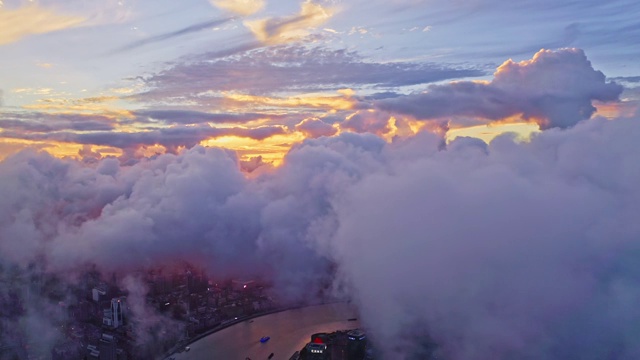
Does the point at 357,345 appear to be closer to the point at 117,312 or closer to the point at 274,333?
the point at 274,333

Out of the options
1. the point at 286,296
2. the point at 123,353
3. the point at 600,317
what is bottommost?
the point at 286,296

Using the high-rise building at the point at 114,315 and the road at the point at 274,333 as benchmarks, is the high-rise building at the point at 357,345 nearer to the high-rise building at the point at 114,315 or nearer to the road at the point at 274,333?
the road at the point at 274,333

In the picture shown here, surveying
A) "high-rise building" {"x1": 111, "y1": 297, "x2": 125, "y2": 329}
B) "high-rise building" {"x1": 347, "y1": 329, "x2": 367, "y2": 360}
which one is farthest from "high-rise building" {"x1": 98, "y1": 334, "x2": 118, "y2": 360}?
"high-rise building" {"x1": 347, "y1": 329, "x2": 367, "y2": 360}

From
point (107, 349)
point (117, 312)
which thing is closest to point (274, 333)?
point (117, 312)

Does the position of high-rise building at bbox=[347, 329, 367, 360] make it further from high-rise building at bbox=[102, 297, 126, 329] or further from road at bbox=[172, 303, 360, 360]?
high-rise building at bbox=[102, 297, 126, 329]

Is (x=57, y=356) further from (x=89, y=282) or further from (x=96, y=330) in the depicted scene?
(x=89, y=282)

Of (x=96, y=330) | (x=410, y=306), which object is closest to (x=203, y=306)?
(x=96, y=330)

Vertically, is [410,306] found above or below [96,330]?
above

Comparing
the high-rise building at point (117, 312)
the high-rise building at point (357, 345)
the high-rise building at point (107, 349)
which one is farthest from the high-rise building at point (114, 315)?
the high-rise building at point (357, 345)
